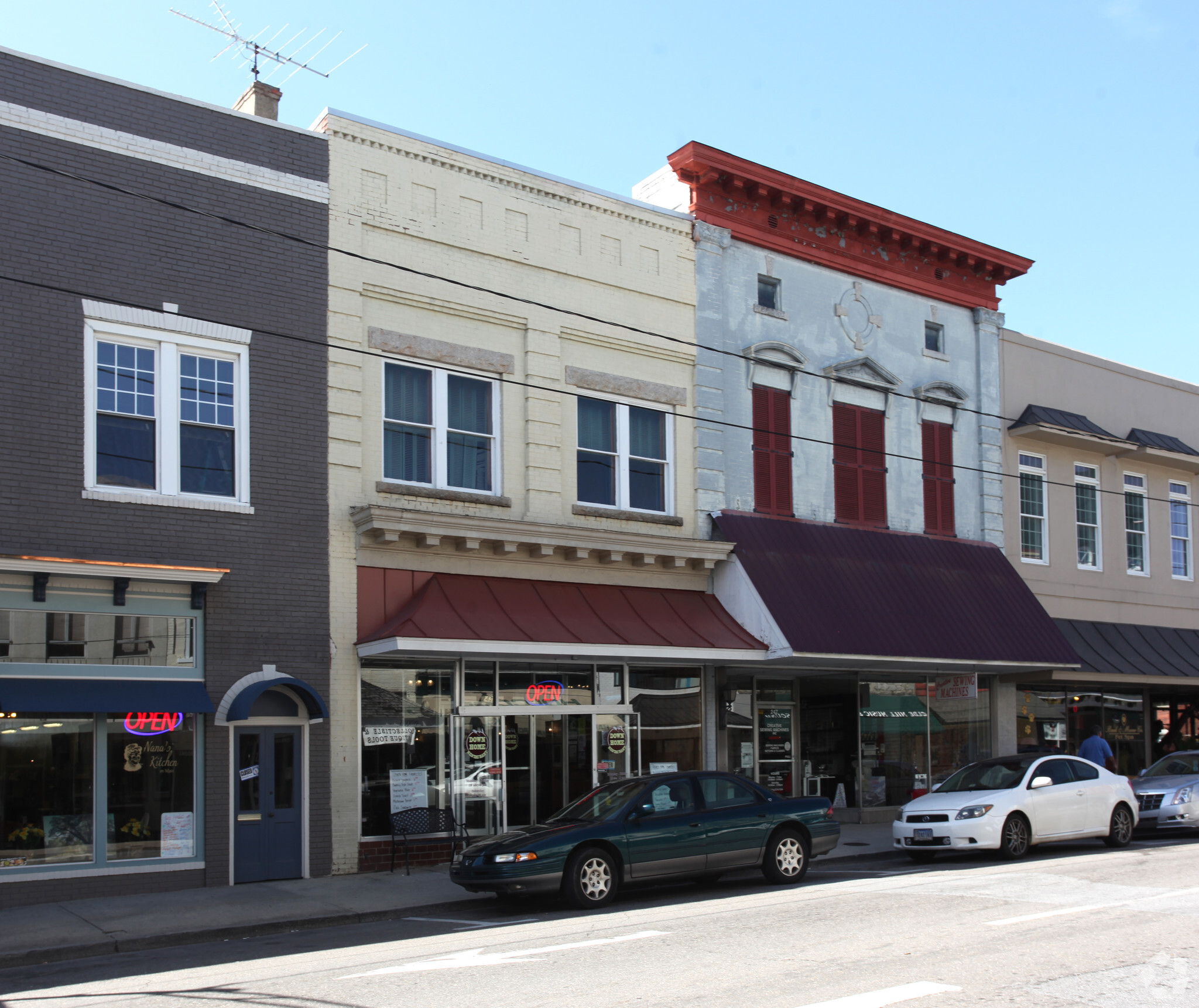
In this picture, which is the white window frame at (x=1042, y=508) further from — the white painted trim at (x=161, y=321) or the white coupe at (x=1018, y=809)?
the white painted trim at (x=161, y=321)

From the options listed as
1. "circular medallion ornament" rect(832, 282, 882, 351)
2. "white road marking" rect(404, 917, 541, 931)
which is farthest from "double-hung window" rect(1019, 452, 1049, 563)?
"white road marking" rect(404, 917, 541, 931)

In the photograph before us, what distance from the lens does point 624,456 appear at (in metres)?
19.4

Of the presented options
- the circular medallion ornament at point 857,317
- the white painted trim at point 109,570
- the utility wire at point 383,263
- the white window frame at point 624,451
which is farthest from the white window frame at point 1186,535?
the white painted trim at point 109,570

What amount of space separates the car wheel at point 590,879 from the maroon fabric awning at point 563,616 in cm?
395

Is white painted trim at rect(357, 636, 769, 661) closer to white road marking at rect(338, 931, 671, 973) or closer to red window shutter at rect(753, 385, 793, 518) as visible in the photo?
red window shutter at rect(753, 385, 793, 518)

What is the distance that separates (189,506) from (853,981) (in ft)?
33.4

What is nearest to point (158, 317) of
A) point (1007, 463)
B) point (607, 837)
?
point (607, 837)

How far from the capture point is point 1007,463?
24484 millimetres

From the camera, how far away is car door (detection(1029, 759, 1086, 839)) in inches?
637

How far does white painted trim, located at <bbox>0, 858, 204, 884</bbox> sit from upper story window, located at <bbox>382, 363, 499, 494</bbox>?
5.55 metres

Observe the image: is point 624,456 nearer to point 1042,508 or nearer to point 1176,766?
point 1042,508

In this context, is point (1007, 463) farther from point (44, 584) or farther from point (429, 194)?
point (44, 584)

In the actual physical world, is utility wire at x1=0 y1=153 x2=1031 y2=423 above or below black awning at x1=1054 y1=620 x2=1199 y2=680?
above

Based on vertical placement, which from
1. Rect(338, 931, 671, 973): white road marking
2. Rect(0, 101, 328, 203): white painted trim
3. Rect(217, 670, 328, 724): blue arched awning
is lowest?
Rect(338, 931, 671, 973): white road marking
